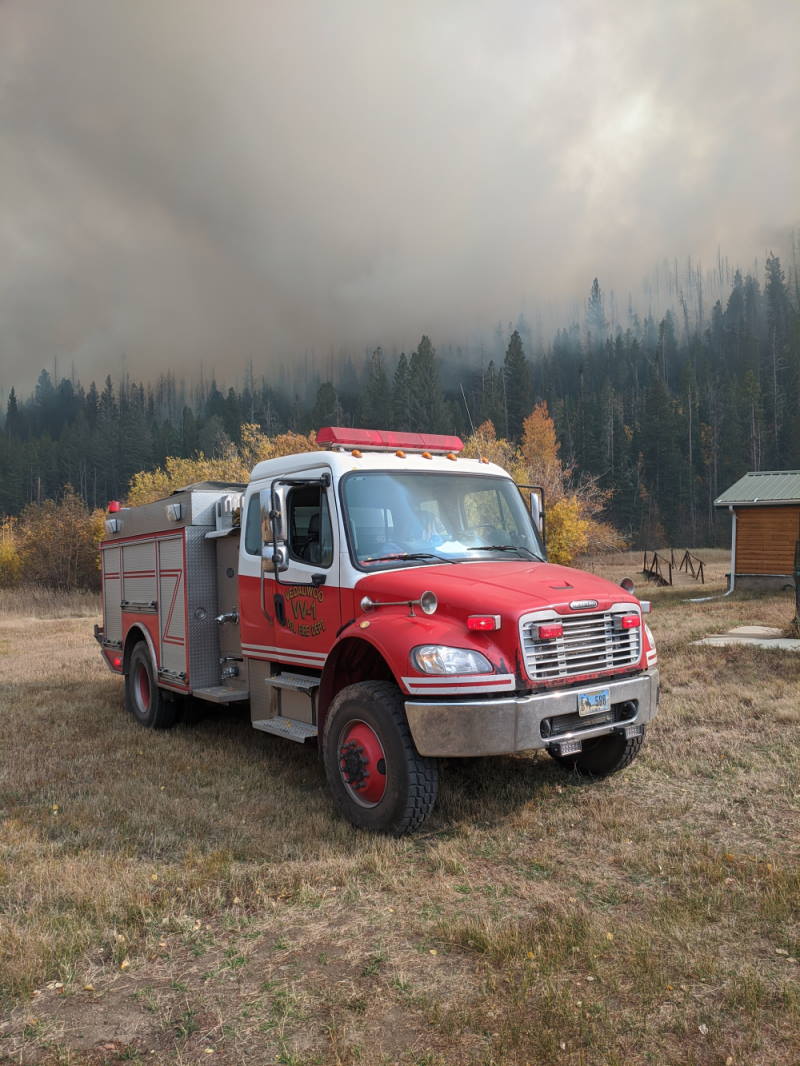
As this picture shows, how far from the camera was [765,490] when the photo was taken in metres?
23.9

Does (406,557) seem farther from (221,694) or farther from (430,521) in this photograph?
(221,694)

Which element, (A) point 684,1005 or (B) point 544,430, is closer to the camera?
(A) point 684,1005

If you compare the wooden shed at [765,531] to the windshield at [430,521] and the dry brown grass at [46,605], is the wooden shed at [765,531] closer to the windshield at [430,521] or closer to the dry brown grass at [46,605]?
the windshield at [430,521]

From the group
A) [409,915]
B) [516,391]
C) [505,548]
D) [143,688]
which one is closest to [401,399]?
[516,391]

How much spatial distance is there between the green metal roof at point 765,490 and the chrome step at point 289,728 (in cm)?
2034

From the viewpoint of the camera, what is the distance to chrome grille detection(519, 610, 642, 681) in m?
4.82

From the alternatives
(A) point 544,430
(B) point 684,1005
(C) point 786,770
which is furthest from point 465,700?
(A) point 544,430

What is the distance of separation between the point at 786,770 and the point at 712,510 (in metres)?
81.1

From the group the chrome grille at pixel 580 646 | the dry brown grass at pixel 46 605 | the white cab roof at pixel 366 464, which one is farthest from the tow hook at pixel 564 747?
the dry brown grass at pixel 46 605

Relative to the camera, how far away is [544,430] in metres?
73.6

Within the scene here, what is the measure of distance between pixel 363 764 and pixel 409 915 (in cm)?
124

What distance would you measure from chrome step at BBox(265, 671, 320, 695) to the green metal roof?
798 inches

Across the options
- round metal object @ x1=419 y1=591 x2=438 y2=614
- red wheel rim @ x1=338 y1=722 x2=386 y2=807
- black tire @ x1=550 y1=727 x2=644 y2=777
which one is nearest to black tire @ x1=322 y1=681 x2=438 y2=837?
red wheel rim @ x1=338 y1=722 x2=386 y2=807

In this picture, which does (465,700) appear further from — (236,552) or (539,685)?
(236,552)
